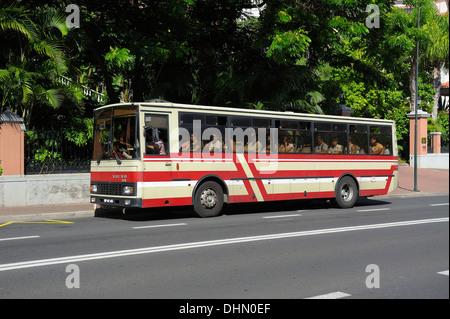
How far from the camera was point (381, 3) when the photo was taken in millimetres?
19219

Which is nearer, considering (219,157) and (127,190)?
(127,190)

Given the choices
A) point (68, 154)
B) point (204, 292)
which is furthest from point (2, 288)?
point (68, 154)

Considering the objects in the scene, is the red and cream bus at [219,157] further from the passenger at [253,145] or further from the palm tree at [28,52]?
the palm tree at [28,52]

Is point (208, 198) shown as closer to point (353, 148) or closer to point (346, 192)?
point (346, 192)

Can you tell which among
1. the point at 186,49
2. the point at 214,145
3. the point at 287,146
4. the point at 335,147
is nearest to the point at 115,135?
the point at 214,145

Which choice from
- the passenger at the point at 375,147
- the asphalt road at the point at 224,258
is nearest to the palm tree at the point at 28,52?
the asphalt road at the point at 224,258

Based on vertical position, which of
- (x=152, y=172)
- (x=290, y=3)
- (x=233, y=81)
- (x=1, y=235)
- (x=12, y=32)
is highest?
(x=290, y=3)

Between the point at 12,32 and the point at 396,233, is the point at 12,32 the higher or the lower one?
the higher one

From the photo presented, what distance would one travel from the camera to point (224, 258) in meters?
7.64

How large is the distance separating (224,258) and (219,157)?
615 cm

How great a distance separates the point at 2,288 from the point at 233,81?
14767 mm

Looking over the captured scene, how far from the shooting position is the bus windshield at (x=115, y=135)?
12.4 meters

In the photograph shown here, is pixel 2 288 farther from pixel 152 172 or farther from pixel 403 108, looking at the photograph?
pixel 403 108

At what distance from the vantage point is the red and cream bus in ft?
40.7
